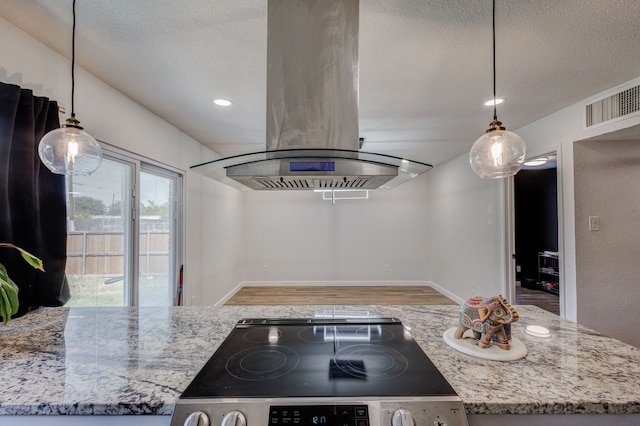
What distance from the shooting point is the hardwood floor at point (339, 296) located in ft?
14.1

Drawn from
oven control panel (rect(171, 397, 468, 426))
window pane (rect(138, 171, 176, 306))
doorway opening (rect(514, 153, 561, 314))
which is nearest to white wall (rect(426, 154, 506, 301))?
doorway opening (rect(514, 153, 561, 314))

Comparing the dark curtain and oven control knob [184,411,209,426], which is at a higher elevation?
the dark curtain

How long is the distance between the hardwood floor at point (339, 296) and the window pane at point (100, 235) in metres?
2.33

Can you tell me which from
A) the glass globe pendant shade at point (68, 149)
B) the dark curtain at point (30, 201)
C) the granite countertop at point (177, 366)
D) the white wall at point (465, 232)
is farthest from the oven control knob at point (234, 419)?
the white wall at point (465, 232)

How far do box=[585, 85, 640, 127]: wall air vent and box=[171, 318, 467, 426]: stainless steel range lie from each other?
2.53m

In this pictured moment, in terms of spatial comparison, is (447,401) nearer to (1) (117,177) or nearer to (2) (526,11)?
(2) (526,11)

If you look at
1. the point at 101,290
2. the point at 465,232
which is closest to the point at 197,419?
the point at 101,290

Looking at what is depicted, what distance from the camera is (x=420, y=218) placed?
5402 millimetres

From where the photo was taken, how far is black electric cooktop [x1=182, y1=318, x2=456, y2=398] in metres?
0.75

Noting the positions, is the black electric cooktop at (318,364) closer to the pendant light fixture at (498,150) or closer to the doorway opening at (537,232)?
the pendant light fixture at (498,150)

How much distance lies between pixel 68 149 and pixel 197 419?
128 cm

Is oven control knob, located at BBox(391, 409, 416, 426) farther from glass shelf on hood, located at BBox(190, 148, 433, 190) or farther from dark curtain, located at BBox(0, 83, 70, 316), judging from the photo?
dark curtain, located at BBox(0, 83, 70, 316)

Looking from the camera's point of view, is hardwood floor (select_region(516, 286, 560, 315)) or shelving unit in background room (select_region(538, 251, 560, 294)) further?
shelving unit in background room (select_region(538, 251, 560, 294))

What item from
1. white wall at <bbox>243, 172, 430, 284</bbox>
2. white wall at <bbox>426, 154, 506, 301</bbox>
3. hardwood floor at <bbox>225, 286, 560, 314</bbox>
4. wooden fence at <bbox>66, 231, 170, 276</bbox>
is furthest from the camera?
white wall at <bbox>243, 172, 430, 284</bbox>
